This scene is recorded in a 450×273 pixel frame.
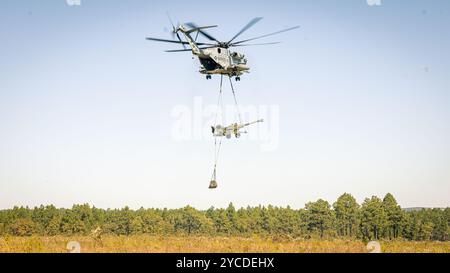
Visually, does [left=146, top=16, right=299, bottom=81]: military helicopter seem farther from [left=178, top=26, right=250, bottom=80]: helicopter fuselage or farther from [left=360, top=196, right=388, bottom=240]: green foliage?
[left=360, top=196, right=388, bottom=240]: green foliage

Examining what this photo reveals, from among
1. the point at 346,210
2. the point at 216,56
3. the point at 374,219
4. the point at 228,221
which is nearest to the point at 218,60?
the point at 216,56

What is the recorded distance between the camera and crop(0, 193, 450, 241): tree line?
127 meters

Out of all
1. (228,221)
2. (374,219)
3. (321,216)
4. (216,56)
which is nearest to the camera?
(216,56)

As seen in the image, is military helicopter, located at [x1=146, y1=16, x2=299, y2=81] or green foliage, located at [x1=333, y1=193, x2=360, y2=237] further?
green foliage, located at [x1=333, y1=193, x2=360, y2=237]

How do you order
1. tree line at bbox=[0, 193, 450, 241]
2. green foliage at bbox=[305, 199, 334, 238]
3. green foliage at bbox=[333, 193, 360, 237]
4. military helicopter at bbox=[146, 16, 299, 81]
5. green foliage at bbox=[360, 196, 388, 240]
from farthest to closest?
green foliage at bbox=[305, 199, 334, 238]
tree line at bbox=[0, 193, 450, 241]
green foliage at bbox=[333, 193, 360, 237]
green foliage at bbox=[360, 196, 388, 240]
military helicopter at bbox=[146, 16, 299, 81]

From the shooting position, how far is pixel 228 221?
151000 millimetres

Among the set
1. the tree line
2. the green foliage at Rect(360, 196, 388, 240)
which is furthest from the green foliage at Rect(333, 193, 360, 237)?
the green foliage at Rect(360, 196, 388, 240)

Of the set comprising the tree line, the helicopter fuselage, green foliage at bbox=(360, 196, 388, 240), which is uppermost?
the helicopter fuselage

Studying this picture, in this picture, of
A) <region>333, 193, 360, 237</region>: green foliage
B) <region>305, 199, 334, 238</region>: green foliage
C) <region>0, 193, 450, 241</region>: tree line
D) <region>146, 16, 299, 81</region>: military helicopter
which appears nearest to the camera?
<region>146, 16, 299, 81</region>: military helicopter

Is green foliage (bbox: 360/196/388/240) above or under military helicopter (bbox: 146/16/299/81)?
under

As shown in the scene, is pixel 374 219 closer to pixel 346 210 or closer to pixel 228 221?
pixel 346 210

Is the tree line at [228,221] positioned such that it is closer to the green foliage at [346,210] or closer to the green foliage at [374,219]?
the green foliage at [346,210]
